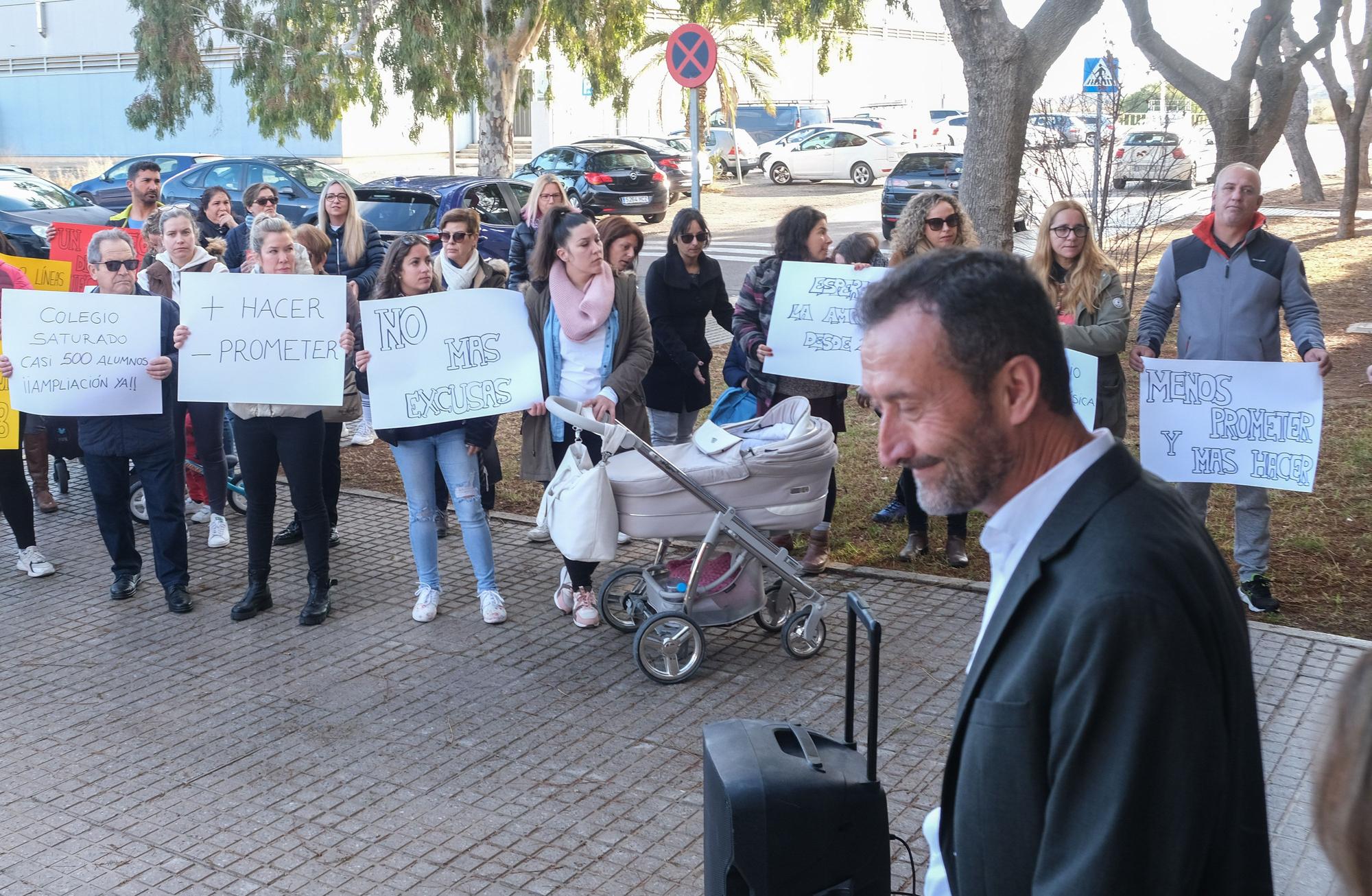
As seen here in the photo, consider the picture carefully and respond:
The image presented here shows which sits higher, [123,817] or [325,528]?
[325,528]

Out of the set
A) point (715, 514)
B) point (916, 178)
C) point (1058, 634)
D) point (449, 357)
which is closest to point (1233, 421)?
point (715, 514)

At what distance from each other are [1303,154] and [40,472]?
27.9 meters

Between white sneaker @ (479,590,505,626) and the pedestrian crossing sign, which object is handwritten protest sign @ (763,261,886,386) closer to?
white sneaker @ (479,590,505,626)

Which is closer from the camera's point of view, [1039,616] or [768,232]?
[1039,616]

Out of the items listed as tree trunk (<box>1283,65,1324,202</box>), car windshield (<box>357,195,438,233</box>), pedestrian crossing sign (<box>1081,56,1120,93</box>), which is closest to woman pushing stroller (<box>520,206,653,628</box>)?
pedestrian crossing sign (<box>1081,56,1120,93</box>)

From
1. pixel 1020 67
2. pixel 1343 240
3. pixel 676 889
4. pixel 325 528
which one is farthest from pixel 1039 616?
pixel 1343 240

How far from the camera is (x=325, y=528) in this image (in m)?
6.67

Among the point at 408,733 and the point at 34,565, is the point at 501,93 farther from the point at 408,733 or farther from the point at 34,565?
the point at 408,733

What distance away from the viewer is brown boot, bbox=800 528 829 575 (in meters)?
7.08

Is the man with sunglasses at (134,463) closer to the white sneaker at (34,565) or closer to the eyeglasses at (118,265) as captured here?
the eyeglasses at (118,265)

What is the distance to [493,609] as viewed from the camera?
256 inches

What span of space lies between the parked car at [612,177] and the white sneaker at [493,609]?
1996cm

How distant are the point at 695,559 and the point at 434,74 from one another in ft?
66.0

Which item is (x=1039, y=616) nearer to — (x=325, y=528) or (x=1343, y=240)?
(x=325, y=528)
